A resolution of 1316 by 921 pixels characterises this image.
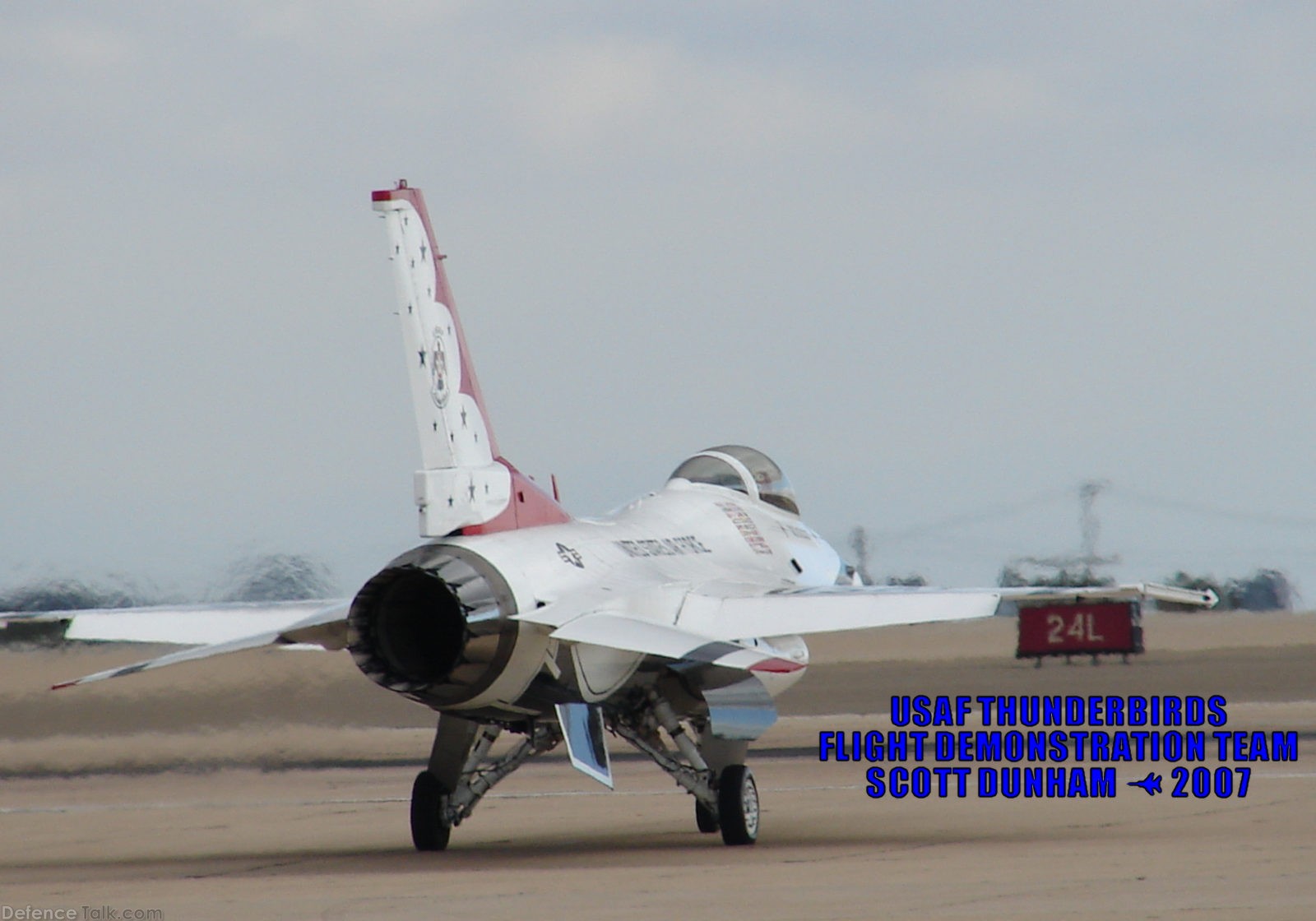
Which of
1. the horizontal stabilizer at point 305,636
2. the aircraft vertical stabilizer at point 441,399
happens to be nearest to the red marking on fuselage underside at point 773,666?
the aircraft vertical stabilizer at point 441,399

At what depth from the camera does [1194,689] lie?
41.3 meters

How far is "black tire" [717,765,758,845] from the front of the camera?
18.5m

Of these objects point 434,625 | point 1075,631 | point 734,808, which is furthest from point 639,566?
point 1075,631

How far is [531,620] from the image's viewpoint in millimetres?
16234

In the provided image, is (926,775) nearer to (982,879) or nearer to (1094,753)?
(1094,753)

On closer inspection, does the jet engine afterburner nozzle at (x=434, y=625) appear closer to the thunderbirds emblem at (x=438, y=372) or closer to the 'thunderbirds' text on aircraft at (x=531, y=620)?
the 'thunderbirds' text on aircraft at (x=531, y=620)

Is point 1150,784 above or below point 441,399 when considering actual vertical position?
below

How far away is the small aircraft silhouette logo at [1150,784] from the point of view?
78.9 feet

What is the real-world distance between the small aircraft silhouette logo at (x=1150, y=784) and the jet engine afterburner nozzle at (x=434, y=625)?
10103 millimetres

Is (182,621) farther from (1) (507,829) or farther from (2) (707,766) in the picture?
(2) (707,766)

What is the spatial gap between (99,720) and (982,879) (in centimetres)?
1653

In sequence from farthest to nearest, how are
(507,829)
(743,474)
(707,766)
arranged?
(743,474) < (507,829) < (707,766)

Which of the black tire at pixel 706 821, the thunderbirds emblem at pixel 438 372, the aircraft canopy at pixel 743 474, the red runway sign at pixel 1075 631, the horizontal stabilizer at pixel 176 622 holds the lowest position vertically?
the red runway sign at pixel 1075 631

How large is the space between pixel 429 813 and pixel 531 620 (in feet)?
10.6
